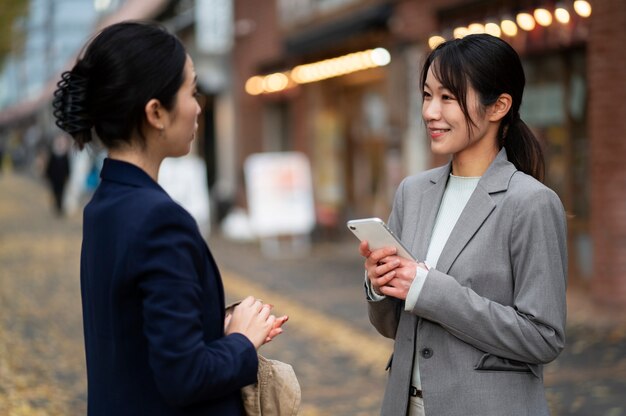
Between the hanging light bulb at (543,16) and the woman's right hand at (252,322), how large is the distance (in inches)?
311

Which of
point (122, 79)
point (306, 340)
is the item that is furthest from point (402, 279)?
point (306, 340)

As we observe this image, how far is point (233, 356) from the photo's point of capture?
1966 mm

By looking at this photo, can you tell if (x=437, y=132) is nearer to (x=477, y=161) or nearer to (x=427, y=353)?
(x=477, y=161)

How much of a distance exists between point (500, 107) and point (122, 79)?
106cm

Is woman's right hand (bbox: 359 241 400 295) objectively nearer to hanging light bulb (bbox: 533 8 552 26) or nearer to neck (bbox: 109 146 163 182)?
neck (bbox: 109 146 163 182)

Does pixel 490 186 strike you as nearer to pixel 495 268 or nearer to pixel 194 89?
pixel 495 268

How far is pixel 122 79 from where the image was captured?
1927 millimetres

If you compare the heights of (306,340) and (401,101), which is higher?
(401,101)

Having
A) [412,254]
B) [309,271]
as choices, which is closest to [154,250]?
[412,254]

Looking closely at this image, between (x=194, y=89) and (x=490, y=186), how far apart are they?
854mm

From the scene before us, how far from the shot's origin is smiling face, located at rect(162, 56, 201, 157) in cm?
200

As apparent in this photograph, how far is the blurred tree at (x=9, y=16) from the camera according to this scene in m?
19.3

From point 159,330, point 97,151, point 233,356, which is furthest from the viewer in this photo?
point 97,151

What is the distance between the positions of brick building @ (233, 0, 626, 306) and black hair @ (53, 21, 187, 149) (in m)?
1.54
